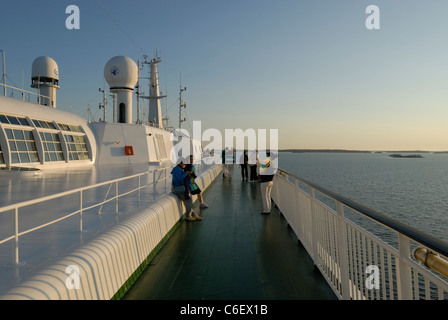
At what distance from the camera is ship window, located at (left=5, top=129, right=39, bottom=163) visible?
1580cm

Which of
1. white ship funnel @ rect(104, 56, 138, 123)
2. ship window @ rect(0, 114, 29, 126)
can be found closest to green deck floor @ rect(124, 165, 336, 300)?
ship window @ rect(0, 114, 29, 126)

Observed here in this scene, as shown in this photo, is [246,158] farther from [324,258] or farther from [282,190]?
[324,258]

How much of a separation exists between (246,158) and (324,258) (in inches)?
561

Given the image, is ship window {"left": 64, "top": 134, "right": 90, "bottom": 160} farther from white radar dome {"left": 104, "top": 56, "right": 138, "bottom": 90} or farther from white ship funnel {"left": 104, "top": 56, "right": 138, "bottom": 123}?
white radar dome {"left": 104, "top": 56, "right": 138, "bottom": 90}

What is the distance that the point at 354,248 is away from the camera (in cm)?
331

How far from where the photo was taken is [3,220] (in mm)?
5836

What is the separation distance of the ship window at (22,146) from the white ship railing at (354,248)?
48.5ft

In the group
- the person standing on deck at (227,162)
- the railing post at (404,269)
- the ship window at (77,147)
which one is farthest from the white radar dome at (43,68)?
the railing post at (404,269)

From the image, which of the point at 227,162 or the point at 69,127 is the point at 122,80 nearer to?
the point at 69,127

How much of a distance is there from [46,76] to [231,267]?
99.3ft

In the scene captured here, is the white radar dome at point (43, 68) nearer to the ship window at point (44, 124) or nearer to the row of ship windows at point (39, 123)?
the row of ship windows at point (39, 123)

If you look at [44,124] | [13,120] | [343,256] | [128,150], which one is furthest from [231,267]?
[128,150]

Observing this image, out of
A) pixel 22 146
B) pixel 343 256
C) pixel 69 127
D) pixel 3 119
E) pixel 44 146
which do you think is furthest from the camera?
pixel 69 127

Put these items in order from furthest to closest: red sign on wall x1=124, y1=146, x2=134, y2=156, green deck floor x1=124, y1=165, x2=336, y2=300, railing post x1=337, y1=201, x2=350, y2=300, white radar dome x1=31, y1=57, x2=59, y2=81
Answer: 1. white radar dome x1=31, y1=57, x2=59, y2=81
2. red sign on wall x1=124, y1=146, x2=134, y2=156
3. green deck floor x1=124, y1=165, x2=336, y2=300
4. railing post x1=337, y1=201, x2=350, y2=300
